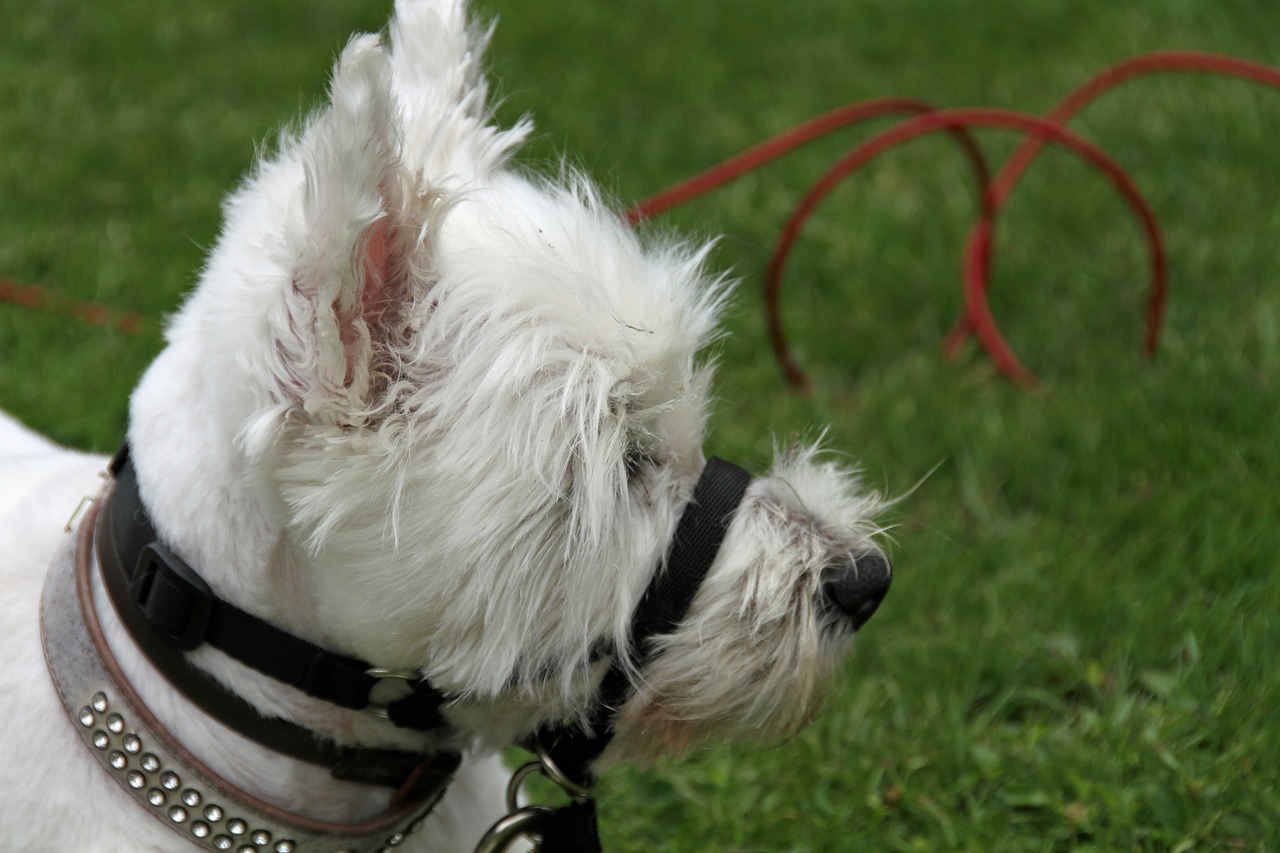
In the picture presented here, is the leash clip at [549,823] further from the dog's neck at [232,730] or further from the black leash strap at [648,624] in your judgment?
the dog's neck at [232,730]

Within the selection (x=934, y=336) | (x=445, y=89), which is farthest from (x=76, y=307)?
(x=934, y=336)

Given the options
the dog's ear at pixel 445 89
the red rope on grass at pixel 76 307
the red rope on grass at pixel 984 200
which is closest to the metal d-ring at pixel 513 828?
the dog's ear at pixel 445 89

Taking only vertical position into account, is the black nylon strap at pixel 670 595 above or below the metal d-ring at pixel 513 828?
above

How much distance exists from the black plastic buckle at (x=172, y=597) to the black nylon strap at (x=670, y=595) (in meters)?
0.60

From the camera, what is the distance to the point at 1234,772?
2602mm

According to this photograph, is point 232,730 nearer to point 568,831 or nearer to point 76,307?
point 568,831

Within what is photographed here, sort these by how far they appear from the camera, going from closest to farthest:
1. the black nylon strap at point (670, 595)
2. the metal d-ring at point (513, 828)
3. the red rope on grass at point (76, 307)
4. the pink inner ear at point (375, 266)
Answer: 1. the pink inner ear at point (375, 266)
2. the black nylon strap at point (670, 595)
3. the metal d-ring at point (513, 828)
4. the red rope on grass at point (76, 307)

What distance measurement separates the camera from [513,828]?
6.98 ft

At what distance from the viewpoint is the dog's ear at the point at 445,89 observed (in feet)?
6.98

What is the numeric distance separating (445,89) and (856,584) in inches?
41.5

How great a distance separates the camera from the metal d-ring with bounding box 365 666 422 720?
194cm

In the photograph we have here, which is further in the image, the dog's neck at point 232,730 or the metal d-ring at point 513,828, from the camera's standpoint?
the metal d-ring at point 513,828

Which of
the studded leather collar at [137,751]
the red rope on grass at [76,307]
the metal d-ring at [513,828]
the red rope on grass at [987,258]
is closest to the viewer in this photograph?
the studded leather collar at [137,751]

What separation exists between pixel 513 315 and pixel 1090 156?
2896 mm
